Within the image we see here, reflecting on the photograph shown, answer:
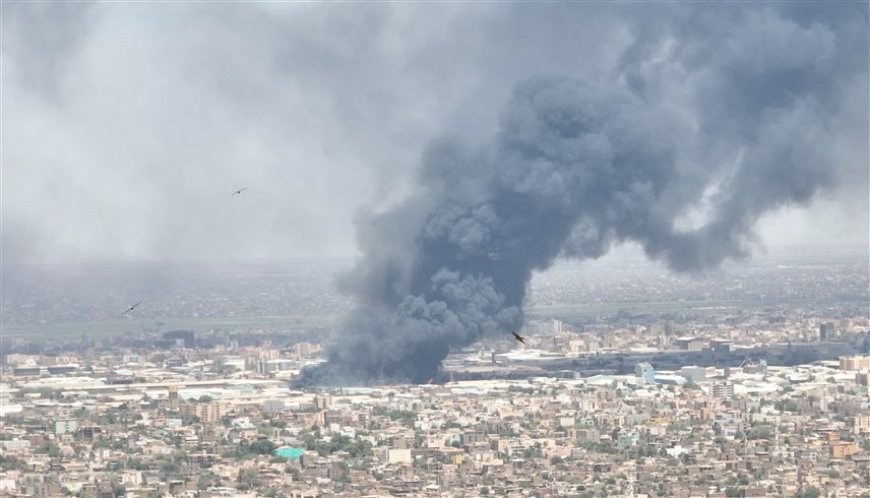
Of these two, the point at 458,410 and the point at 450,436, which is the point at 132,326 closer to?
the point at 458,410

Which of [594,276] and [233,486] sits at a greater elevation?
[594,276]

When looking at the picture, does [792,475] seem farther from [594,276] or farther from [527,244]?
[594,276]

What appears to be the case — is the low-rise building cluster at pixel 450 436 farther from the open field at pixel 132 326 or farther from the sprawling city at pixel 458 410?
the open field at pixel 132 326

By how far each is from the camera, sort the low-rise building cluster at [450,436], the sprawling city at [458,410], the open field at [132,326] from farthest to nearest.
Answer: the open field at [132,326], the sprawling city at [458,410], the low-rise building cluster at [450,436]

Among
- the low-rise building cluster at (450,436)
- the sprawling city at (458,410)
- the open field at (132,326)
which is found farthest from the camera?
the open field at (132,326)

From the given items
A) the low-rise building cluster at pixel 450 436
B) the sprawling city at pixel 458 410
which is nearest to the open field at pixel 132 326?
the sprawling city at pixel 458 410

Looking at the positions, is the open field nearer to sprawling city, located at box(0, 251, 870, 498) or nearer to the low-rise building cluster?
sprawling city, located at box(0, 251, 870, 498)

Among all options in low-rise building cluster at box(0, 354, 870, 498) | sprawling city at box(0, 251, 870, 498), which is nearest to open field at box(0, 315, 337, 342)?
sprawling city at box(0, 251, 870, 498)

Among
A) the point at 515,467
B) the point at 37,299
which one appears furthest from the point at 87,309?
the point at 515,467
